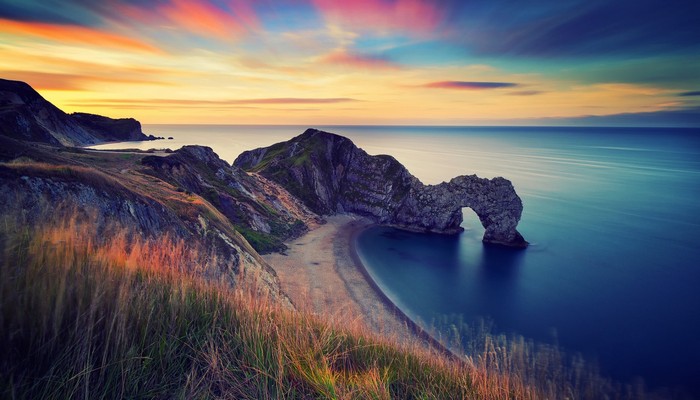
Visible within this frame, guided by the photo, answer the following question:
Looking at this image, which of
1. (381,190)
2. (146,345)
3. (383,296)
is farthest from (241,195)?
(146,345)

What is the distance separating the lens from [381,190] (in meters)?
69.2

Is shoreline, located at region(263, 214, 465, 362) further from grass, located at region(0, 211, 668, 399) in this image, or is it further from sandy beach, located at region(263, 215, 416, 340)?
grass, located at region(0, 211, 668, 399)

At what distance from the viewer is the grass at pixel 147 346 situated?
Result: 3170 millimetres

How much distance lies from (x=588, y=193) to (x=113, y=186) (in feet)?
361

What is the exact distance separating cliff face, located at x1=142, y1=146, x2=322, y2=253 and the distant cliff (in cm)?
2518

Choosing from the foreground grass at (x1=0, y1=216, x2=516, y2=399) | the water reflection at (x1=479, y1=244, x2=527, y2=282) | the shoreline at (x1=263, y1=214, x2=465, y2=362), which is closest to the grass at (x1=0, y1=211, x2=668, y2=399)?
the foreground grass at (x1=0, y1=216, x2=516, y2=399)

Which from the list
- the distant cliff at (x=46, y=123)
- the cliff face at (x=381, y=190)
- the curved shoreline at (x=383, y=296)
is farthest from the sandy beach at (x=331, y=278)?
the distant cliff at (x=46, y=123)

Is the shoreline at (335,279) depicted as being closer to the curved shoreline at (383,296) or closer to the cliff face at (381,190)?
the curved shoreline at (383,296)

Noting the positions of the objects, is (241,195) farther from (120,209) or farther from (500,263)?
(500,263)

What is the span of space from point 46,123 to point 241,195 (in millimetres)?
62415

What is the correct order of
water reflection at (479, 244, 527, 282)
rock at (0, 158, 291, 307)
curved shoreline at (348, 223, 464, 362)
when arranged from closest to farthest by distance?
rock at (0, 158, 291, 307) < curved shoreline at (348, 223, 464, 362) < water reflection at (479, 244, 527, 282)

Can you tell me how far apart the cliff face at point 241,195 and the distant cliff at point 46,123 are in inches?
991

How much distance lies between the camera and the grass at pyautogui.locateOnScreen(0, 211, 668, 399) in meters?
3.17

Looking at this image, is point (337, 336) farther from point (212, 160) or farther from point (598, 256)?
point (598, 256)
